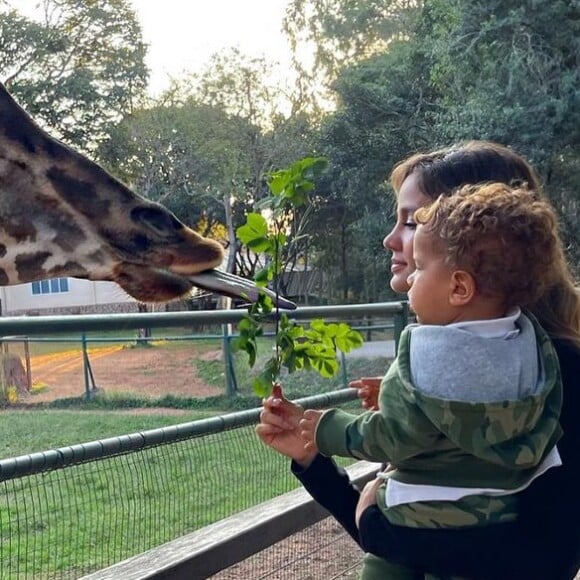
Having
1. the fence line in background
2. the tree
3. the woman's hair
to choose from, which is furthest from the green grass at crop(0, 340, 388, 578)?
the tree

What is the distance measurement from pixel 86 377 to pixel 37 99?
8.90 metres

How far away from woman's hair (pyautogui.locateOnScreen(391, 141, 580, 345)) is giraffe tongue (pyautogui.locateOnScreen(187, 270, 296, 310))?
1.22 ft

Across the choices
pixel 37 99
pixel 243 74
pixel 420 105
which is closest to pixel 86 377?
pixel 37 99

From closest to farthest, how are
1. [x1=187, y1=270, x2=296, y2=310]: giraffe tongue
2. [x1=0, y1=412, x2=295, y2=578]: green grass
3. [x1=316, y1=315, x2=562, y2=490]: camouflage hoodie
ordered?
[x1=316, y1=315, x2=562, y2=490]: camouflage hoodie, [x1=187, y1=270, x2=296, y2=310]: giraffe tongue, [x1=0, y1=412, x2=295, y2=578]: green grass

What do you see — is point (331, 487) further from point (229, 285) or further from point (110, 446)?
point (110, 446)

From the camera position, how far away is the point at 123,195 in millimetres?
1902

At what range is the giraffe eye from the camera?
5.97 feet

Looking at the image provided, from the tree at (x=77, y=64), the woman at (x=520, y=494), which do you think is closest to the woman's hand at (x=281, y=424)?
the woman at (x=520, y=494)

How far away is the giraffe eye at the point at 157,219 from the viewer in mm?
1820

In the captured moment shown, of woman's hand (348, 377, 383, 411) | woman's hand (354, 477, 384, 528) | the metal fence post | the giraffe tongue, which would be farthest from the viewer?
the metal fence post

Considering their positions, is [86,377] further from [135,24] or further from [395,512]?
[135,24]

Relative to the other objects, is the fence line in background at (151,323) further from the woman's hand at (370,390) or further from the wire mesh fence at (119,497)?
the woman's hand at (370,390)

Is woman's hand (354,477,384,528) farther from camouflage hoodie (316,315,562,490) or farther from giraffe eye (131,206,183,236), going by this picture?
giraffe eye (131,206,183,236)

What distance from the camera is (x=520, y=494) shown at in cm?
106
